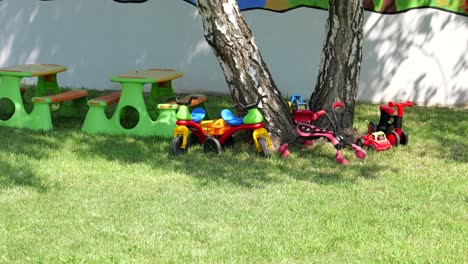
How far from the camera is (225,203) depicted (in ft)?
20.2

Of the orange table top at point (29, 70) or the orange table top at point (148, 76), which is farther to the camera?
the orange table top at point (29, 70)

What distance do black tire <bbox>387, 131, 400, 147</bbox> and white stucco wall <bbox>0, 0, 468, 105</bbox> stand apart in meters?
2.84

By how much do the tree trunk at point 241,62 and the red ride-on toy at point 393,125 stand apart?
3.29 feet

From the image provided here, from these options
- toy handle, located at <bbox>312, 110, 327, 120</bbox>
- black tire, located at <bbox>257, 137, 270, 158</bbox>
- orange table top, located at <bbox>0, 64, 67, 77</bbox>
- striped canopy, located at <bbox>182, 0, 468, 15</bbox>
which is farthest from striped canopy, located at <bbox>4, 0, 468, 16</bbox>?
black tire, located at <bbox>257, 137, 270, 158</bbox>

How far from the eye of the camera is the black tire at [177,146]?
772cm

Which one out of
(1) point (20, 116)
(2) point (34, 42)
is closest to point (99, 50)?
(2) point (34, 42)

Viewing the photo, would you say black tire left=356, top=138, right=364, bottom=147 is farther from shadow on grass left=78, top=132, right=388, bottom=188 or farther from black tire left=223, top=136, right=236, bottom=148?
black tire left=223, top=136, right=236, bottom=148

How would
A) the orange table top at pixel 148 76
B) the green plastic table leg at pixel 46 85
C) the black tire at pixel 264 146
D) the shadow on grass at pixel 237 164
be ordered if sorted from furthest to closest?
1. the green plastic table leg at pixel 46 85
2. the orange table top at pixel 148 76
3. the black tire at pixel 264 146
4. the shadow on grass at pixel 237 164

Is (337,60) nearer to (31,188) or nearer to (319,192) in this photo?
(319,192)

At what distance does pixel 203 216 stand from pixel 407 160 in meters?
2.60

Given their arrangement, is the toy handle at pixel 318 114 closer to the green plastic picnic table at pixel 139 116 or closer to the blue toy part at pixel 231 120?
the blue toy part at pixel 231 120

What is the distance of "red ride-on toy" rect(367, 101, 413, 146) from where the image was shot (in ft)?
26.7

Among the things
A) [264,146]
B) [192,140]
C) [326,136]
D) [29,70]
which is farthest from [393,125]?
[29,70]

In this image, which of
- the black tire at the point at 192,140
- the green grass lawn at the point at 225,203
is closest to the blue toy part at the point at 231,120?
the green grass lawn at the point at 225,203
